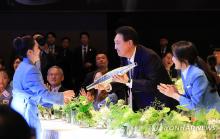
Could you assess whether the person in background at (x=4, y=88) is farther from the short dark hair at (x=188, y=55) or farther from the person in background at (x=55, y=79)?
the short dark hair at (x=188, y=55)

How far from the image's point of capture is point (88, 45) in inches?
303

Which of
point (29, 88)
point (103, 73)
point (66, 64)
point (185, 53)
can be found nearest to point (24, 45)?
point (29, 88)

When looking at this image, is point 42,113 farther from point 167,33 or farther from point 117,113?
point 167,33

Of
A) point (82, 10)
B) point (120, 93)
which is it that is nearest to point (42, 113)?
point (120, 93)

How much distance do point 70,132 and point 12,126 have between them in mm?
1846

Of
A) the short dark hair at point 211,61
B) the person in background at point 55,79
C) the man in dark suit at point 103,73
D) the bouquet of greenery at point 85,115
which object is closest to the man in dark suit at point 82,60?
the man in dark suit at point 103,73

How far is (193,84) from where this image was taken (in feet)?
10.5

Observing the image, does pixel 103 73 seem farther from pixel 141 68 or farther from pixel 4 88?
pixel 141 68

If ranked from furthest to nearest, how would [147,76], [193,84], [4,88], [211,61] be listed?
[211,61], [4,88], [147,76], [193,84]

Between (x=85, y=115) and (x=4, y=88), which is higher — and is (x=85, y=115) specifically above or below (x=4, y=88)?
below

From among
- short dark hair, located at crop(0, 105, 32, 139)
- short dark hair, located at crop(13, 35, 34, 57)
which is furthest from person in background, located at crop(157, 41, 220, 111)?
short dark hair, located at crop(0, 105, 32, 139)

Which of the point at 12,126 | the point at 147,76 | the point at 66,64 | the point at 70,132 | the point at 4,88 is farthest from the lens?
the point at 66,64

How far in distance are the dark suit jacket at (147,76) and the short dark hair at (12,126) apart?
99.9 inches

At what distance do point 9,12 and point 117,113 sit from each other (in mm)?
5750
